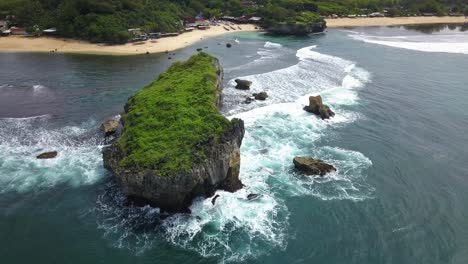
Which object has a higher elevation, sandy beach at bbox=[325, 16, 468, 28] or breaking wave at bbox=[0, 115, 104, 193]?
sandy beach at bbox=[325, 16, 468, 28]

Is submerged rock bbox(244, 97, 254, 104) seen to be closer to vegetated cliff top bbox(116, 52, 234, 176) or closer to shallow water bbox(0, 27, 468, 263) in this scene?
shallow water bbox(0, 27, 468, 263)

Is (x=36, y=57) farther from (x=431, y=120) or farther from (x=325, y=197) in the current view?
(x=431, y=120)

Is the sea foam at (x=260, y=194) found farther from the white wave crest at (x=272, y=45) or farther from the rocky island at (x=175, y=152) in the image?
the white wave crest at (x=272, y=45)

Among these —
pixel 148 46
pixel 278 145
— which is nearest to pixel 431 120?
pixel 278 145

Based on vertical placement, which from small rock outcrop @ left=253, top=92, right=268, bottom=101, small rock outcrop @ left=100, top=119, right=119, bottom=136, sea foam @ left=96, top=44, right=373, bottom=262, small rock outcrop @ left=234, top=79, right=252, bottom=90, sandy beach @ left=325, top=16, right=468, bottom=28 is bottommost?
sea foam @ left=96, top=44, right=373, bottom=262

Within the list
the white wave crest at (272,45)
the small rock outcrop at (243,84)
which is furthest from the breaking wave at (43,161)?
the white wave crest at (272,45)

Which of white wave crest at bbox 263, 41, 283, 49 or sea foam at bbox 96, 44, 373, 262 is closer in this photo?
sea foam at bbox 96, 44, 373, 262

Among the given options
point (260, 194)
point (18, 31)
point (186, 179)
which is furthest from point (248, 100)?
point (18, 31)

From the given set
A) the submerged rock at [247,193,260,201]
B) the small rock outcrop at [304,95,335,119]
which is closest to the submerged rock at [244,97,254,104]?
the small rock outcrop at [304,95,335,119]

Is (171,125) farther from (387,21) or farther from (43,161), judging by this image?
(387,21)
